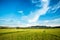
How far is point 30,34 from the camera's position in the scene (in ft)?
18.1

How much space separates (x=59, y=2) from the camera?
5535 mm

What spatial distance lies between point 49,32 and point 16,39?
137cm

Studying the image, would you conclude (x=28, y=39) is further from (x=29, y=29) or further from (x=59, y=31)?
(x=59, y=31)

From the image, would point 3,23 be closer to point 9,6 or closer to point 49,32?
point 9,6

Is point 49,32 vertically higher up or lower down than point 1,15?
lower down

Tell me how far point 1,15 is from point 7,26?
0.50 m

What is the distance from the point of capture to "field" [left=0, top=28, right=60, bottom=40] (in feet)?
17.5

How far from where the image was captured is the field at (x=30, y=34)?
17.5 ft

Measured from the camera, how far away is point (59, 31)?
5.65 m

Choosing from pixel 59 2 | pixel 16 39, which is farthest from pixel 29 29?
pixel 59 2

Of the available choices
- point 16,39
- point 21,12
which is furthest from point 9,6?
point 16,39

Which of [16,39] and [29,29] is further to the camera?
[29,29]

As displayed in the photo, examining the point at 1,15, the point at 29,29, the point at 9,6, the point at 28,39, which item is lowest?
the point at 28,39

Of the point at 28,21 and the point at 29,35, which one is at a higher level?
the point at 28,21
